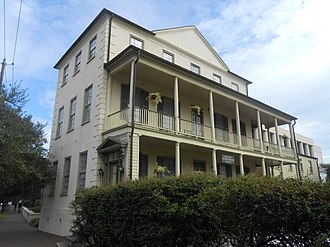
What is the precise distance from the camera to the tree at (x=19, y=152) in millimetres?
12617

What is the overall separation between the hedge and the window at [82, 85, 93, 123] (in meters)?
6.08

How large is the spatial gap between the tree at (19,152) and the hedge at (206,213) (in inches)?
189

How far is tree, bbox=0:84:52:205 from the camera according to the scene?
12617mm

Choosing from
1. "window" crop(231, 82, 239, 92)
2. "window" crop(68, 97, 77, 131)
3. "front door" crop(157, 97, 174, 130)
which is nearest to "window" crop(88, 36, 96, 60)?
"window" crop(68, 97, 77, 131)

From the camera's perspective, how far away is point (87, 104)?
1559 centimetres

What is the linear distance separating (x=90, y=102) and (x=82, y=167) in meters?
3.46

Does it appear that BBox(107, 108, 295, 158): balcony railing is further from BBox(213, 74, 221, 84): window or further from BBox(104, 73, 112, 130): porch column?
BBox(213, 74, 221, 84): window

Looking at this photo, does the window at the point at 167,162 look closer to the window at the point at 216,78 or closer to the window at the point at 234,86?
the window at the point at 216,78

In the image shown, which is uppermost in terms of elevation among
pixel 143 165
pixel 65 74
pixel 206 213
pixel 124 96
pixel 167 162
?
pixel 65 74

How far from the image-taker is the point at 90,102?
15273mm

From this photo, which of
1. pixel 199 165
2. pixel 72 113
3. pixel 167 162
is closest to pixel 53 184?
pixel 72 113

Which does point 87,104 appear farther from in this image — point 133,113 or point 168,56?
point 168,56

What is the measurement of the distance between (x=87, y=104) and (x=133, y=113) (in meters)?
4.84

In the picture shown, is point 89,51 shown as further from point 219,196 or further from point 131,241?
point 219,196
